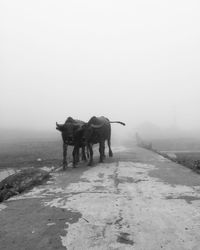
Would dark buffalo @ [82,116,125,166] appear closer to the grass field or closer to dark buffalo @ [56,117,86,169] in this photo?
dark buffalo @ [56,117,86,169]

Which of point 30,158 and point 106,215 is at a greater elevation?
point 106,215

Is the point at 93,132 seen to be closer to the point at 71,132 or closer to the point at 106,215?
the point at 71,132

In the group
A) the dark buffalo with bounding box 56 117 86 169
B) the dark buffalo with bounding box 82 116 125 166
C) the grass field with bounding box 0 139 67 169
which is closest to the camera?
the dark buffalo with bounding box 56 117 86 169

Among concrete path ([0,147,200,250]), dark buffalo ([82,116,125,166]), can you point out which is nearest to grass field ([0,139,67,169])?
dark buffalo ([82,116,125,166])

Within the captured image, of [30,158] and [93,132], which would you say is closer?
[93,132]

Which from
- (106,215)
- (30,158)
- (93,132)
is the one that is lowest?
Result: (30,158)

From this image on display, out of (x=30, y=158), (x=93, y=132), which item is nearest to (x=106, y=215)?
(x=93, y=132)

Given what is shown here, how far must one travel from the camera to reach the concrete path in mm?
5230

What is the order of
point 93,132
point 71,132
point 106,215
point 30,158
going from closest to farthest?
1. point 106,215
2. point 71,132
3. point 93,132
4. point 30,158

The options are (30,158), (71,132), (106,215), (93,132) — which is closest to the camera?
(106,215)

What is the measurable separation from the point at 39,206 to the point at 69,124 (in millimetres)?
7063

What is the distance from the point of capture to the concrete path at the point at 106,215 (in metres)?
5.23

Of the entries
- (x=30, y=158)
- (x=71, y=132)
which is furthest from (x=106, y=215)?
(x=30, y=158)

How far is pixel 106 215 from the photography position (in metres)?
6.48
